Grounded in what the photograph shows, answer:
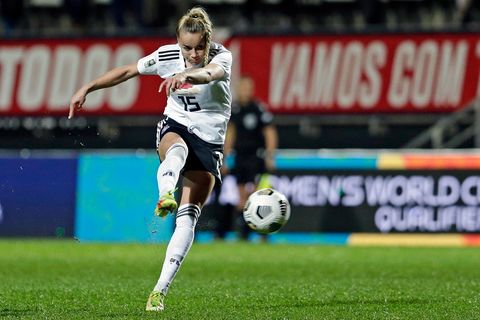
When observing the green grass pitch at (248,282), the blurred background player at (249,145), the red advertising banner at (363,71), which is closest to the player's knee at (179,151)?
the green grass pitch at (248,282)

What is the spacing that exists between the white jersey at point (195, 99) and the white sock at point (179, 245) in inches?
22.3

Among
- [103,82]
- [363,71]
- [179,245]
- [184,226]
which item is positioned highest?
[103,82]

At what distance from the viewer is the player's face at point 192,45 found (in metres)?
8.00

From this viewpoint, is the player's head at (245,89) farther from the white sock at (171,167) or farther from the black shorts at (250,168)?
the white sock at (171,167)

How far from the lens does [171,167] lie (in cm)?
795

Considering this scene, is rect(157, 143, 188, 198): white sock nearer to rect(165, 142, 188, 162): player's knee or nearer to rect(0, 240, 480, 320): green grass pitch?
rect(165, 142, 188, 162): player's knee

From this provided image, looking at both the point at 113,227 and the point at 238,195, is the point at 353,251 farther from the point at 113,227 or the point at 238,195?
the point at 113,227

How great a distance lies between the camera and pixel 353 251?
15.9 meters

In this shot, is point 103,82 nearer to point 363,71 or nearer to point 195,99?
point 195,99

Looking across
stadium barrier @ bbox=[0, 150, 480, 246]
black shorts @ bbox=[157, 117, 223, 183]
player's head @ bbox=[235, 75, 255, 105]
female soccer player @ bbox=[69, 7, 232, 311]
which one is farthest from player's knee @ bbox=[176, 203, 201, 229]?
player's head @ bbox=[235, 75, 255, 105]

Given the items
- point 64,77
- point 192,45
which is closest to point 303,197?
point 64,77

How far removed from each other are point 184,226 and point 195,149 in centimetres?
59

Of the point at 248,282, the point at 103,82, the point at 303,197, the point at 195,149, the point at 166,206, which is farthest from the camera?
the point at 303,197

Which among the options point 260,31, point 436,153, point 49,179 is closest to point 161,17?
point 260,31
